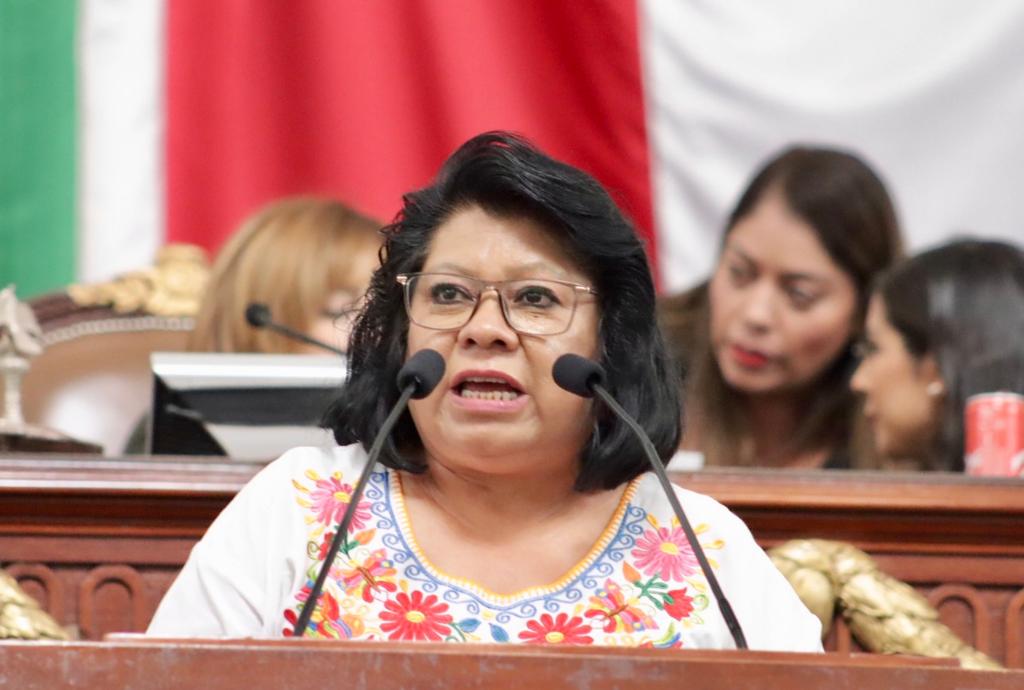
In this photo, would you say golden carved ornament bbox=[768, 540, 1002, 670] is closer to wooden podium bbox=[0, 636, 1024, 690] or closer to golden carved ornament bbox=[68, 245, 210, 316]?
wooden podium bbox=[0, 636, 1024, 690]

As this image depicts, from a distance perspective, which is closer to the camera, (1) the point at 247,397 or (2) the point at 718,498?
(2) the point at 718,498

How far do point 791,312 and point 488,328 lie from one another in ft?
4.71

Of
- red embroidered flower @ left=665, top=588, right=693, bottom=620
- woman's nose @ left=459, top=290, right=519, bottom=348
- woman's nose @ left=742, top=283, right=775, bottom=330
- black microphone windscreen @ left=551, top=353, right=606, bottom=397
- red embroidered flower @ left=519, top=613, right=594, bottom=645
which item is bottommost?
red embroidered flower @ left=519, top=613, right=594, bottom=645

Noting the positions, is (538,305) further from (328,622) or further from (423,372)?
(328,622)

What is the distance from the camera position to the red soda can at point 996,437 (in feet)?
8.51

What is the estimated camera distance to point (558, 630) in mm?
1856

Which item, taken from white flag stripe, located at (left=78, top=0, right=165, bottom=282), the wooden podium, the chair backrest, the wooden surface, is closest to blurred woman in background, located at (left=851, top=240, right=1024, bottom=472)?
the wooden surface

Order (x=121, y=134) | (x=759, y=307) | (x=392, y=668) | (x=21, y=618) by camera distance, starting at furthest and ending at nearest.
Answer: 1. (x=121, y=134)
2. (x=759, y=307)
3. (x=21, y=618)
4. (x=392, y=668)

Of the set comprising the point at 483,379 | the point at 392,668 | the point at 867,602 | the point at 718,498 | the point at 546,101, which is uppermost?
the point at 546,101

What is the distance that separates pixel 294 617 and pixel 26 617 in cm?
40

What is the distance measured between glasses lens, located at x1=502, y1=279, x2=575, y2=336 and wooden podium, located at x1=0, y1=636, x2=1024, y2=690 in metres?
0.55

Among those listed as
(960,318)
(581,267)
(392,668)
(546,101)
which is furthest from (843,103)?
(392,668)

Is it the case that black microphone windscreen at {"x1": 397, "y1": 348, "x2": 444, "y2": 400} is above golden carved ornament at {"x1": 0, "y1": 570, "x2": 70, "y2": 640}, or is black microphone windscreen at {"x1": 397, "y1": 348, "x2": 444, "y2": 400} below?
above

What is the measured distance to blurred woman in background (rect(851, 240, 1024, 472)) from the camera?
289 cm
